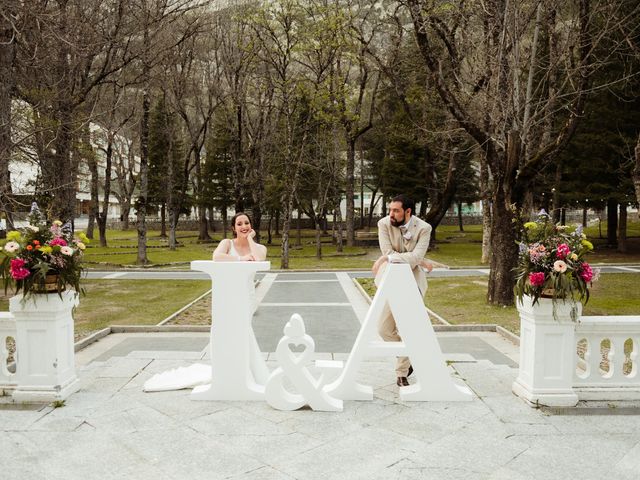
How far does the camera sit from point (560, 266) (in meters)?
5.19

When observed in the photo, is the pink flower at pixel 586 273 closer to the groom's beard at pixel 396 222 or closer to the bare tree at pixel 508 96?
the groom's beard at pixel 396 222

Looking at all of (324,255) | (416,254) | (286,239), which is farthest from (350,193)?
(416,254)

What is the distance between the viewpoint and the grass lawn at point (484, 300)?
11.1m

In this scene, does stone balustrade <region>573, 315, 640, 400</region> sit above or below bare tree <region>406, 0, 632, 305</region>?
below

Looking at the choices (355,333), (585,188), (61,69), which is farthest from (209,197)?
(355,333)

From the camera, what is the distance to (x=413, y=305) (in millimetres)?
5578

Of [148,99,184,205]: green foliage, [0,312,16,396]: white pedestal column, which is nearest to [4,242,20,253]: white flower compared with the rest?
[0,312,16,396]: white pedestal column

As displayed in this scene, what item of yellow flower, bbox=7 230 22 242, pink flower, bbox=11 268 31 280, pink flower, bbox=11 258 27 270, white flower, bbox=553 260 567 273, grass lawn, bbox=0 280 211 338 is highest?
yellow flower, bbox=7 230 22 242

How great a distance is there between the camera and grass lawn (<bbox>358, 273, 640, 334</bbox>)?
36.3 feet

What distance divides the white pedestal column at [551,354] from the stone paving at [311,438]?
0.17 metres

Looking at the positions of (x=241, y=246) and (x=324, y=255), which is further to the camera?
(x=324, y=255)

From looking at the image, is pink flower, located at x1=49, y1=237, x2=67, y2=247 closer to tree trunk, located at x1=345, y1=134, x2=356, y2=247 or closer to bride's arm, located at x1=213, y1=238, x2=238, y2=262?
bride's arm, located at x1=213, y1=238, x2=238, y2=262

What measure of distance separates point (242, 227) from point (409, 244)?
200 cm

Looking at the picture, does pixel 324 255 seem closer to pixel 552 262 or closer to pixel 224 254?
pixel 224 254
